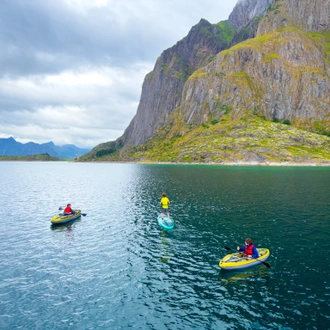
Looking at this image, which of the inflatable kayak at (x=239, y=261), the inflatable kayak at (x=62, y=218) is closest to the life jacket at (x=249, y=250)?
the inflatable kayak at (x=239, y=261)

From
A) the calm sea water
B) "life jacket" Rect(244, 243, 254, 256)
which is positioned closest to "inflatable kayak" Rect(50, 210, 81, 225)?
the calm sea water

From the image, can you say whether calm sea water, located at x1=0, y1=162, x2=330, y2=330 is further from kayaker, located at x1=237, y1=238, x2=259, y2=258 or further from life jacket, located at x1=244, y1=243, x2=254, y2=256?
life jacket, located at x1=244, y1=243, x2=254, y2=256

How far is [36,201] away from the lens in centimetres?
7244

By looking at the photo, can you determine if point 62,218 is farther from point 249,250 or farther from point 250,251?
point 250,251

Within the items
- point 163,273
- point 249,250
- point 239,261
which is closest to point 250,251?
point 249,250

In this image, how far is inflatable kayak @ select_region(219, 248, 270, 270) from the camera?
27.5 meters

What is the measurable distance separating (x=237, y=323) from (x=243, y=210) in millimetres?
37240

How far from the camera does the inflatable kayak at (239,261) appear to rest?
27.5 meters

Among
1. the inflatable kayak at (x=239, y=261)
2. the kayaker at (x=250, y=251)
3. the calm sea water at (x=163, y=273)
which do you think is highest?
the kayaker at (x=250, y=251)

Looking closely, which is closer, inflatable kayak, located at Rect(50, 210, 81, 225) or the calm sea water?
the calm sea water

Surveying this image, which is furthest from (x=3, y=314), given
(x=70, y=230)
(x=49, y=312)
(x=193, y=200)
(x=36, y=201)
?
(x=36, y=201)

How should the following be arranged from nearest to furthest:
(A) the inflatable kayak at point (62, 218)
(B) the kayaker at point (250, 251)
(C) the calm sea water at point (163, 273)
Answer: (C) the calm sea water at point (163, 273) → (B) the kayaker at point (250, 251) → (A) the inflatable kayak at point (62, 218)

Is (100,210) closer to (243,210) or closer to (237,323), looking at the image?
(243,210)

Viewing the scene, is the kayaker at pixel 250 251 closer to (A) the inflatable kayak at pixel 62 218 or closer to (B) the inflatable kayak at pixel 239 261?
(B) the inflatable kayak at pixel 239 261
